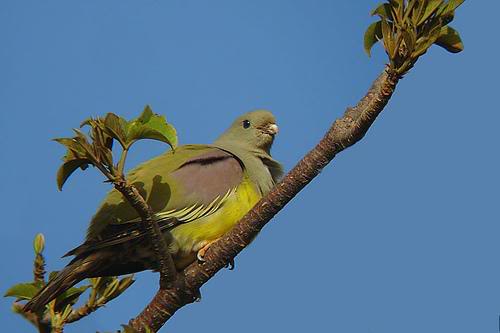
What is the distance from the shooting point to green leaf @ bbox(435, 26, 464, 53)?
11.2ft

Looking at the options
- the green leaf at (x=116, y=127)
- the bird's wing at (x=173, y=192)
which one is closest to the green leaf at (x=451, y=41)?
the green leaf at (x=116, y=127)

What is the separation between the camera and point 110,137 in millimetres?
3264

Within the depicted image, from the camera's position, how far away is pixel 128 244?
16.7 feet

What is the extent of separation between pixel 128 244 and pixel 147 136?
1.97 metres

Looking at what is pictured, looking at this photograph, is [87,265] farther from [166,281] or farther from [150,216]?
[150,216]

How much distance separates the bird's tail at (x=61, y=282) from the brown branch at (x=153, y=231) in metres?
0.64

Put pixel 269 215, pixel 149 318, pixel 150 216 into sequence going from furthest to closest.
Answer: pixel 149 318, pixel 269 215, pixel 150 216

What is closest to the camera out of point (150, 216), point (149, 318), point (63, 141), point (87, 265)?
Answer: point (63, 141)

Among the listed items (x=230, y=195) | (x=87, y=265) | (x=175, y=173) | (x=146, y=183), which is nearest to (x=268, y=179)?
(x=230, y=195)

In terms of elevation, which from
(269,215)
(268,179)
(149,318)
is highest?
(268,179)

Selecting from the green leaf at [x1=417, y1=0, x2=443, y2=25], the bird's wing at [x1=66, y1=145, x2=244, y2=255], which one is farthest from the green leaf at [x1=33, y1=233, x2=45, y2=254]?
the green leaf at [x1=417, y1=0, x2=443, y2=25]

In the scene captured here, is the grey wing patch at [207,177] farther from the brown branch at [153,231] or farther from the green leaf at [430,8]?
the green leaf at [430,8]

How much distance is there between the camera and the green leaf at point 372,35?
349 centimetres

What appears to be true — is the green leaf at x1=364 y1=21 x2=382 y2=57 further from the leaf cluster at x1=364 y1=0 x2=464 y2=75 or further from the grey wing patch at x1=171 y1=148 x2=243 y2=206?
the grey wing patch at x1=171 y1=148 x2=243 y2=206
